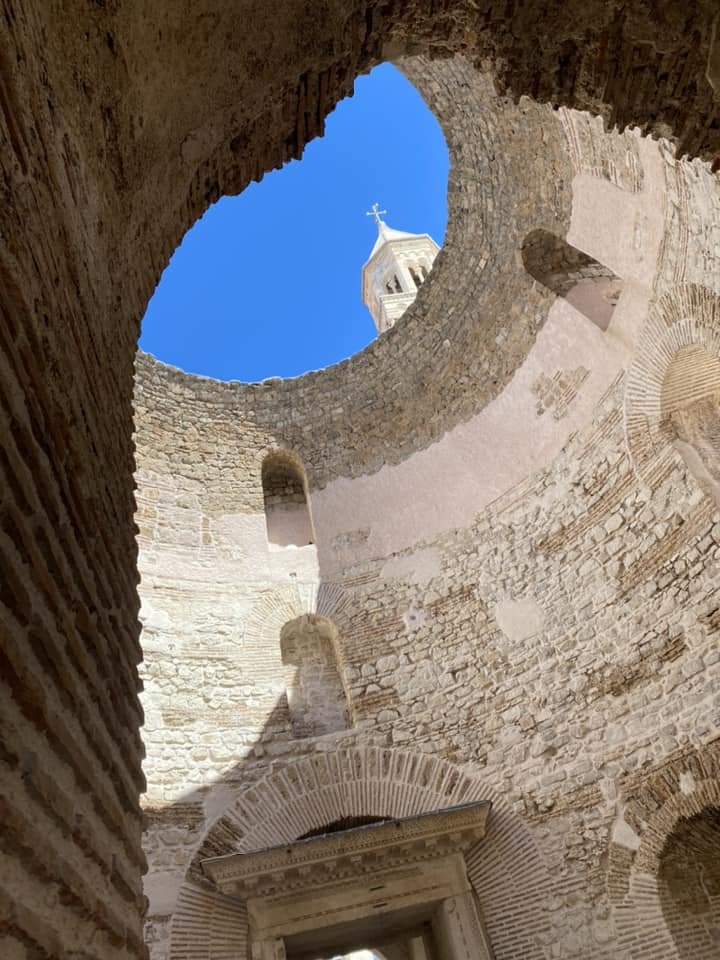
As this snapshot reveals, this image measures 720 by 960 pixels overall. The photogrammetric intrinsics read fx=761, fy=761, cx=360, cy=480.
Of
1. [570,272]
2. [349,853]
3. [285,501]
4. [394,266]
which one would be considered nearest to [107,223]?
[349,853]

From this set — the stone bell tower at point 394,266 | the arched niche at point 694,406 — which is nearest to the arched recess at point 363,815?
the arched niche at point 694,406

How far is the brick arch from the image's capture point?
5.30m

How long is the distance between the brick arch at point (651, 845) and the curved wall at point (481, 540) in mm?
140

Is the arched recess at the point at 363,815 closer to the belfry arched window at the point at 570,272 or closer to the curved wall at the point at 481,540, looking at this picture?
the curved wall at the point at 481,540

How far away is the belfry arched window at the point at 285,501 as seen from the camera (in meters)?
9.00

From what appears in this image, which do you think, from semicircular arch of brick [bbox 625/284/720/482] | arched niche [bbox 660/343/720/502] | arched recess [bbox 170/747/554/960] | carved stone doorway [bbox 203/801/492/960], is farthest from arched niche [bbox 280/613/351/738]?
arched niche [bbox 660/343/720/502]

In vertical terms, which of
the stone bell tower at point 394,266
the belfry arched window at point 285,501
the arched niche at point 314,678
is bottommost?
the arched niche at point 314,678

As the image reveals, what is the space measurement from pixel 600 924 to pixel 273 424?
6428mm

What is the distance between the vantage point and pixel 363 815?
255 inches

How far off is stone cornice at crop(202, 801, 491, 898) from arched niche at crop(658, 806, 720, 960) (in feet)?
4.63

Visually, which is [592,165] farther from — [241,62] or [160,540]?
[160,540]

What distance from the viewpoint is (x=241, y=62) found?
10.00 feet

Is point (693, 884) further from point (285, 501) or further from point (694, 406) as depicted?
point (285, 501)

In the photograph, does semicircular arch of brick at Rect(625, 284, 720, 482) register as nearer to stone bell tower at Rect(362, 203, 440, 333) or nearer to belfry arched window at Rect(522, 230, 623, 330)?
belfry arched window at Rect(522, 230, 623, 330)
